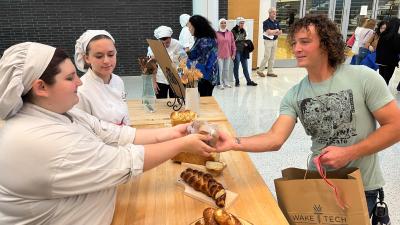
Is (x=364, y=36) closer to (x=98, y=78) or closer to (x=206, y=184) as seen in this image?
(x=98, y=78)

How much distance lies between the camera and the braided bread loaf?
1231 mm

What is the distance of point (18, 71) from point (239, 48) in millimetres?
6065

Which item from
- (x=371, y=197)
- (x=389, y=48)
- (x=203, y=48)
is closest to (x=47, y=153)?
(x=371, y=197)

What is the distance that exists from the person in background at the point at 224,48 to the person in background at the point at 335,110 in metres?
4.90

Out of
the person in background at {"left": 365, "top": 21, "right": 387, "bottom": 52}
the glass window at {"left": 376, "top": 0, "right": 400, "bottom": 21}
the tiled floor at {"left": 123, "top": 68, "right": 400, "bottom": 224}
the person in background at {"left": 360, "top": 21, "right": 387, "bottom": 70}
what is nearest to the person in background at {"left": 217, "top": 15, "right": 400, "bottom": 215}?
the tiled floor at {"left": 123, "top": 68, "right": 400, "bottom": 224}

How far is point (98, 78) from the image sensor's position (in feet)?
5.69

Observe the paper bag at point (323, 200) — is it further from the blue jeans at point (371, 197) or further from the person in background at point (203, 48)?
the person in background at point (203, 48)

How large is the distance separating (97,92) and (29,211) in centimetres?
85

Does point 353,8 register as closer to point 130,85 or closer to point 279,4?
point 279,4

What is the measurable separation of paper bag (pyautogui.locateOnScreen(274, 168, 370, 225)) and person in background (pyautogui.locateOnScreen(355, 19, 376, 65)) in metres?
5.83

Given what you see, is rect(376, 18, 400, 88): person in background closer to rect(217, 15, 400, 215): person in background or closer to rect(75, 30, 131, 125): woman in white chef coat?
rect(217, 15, 400, 215): person in background

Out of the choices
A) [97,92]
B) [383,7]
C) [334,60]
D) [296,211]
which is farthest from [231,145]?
[383,7]

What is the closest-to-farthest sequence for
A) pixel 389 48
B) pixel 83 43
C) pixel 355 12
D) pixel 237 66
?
pixel 83 43 → pixel 389 48 → pixel 237 66 → pixel 355 12

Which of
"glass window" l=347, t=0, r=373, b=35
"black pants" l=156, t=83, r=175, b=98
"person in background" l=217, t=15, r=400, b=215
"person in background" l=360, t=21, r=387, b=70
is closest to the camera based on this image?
"person in background" l=217, t=15, r=400, b=215
